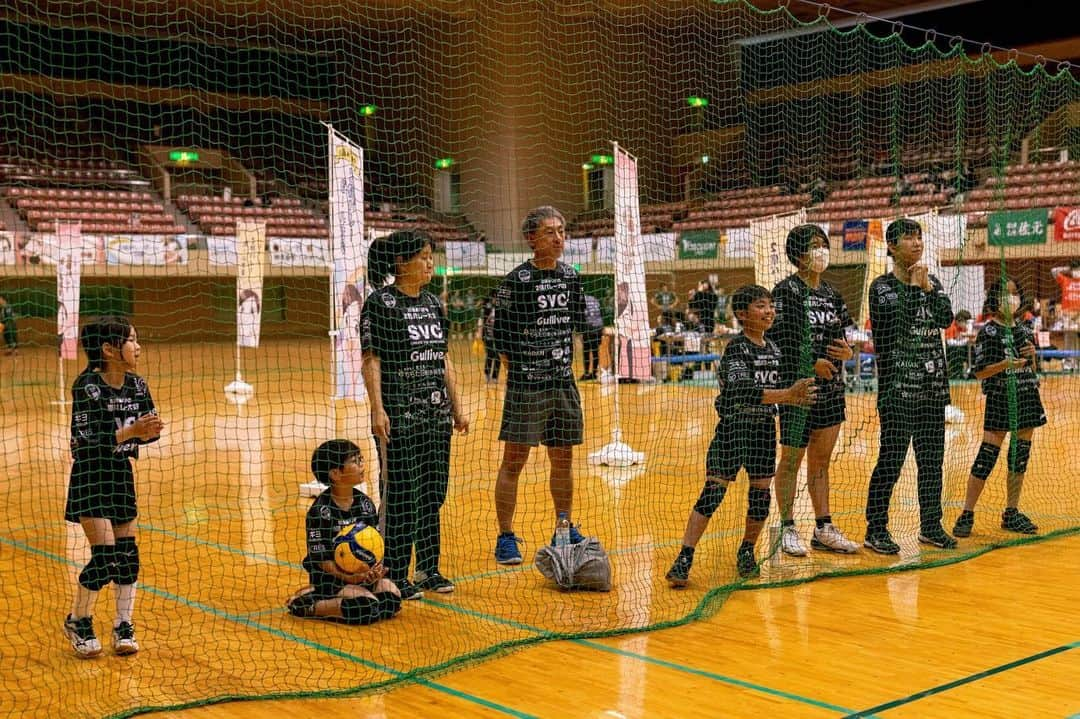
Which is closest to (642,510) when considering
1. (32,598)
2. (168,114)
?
(32,598)

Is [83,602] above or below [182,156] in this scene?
below

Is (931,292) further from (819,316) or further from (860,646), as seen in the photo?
(860,646)

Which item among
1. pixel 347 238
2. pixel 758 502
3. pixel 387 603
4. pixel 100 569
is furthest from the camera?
pixel 347 238

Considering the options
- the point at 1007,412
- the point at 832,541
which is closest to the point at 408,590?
the point at 832,541

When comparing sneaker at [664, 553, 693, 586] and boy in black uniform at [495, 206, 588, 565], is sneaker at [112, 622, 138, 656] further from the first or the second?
sneaker at [664, 553, 693, 586]

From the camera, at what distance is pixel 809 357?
6.08m

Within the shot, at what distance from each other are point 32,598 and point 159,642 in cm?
119

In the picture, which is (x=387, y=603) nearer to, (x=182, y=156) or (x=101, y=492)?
(x=101, y=492)

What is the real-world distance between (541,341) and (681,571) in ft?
4.49

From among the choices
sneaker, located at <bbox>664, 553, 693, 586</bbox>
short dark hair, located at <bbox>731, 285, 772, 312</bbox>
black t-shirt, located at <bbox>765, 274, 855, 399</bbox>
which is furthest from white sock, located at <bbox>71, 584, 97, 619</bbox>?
black t-shirt, located at <bbox>765, 274, 855, 399</bbox>

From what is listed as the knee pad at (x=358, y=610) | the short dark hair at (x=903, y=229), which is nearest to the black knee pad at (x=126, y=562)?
the knee pad at (x=358, y=610)

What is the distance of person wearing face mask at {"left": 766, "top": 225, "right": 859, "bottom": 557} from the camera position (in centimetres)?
596

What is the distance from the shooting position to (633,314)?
9.93 metres

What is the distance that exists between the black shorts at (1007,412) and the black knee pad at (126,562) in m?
4.72
